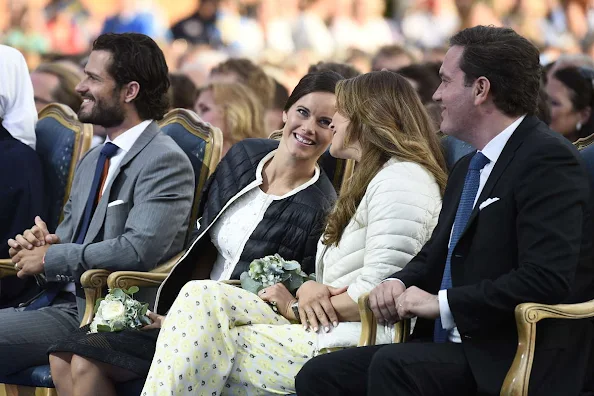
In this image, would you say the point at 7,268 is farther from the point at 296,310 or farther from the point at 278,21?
the point at 278,21

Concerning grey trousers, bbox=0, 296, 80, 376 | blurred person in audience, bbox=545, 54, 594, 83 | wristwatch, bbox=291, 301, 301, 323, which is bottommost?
grey trousers, bbox=0, 296, 80, 376

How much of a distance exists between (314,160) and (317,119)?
155mm

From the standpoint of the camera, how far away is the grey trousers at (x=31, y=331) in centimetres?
383

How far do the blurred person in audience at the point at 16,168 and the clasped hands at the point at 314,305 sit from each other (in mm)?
1449

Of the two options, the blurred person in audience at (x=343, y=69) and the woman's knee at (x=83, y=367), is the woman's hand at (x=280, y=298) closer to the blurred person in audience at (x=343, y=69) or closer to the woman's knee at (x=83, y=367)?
the woman's knee at (x=83, y=367)

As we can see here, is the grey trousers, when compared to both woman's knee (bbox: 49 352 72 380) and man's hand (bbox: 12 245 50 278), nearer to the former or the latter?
man's hand (bbox: 12 245 50 278)

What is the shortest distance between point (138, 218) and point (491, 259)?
1607 mm

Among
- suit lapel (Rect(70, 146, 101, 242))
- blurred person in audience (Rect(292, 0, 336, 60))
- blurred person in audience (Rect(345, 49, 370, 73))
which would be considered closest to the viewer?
suit lapel (Rect(70, 146, 101, 242))

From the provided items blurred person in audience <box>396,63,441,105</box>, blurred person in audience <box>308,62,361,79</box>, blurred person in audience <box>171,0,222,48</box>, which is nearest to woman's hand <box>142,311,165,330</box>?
blurred person in audience <box>308,62,361,79</box>

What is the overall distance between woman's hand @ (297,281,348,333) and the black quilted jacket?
0.39 meters

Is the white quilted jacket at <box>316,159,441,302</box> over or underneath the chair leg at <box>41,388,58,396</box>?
over

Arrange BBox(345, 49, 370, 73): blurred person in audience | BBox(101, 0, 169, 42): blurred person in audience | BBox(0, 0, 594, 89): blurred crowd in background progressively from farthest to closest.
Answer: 1. BBox(101, 0, 169, 42): blurred person in audience
2. BBox(0, 0, 594, 89): blurred crowd in background
3. BBox(345, 49, 370, 73): blurred person in audience

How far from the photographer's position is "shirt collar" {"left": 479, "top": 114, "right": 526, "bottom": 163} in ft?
9.65

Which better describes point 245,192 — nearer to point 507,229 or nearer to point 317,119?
point 317,119
